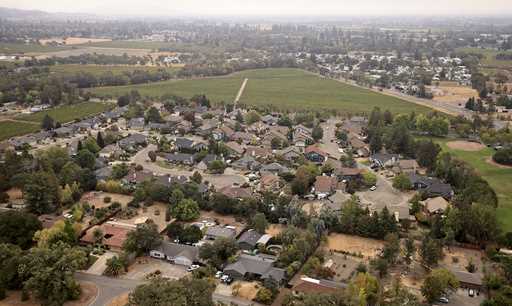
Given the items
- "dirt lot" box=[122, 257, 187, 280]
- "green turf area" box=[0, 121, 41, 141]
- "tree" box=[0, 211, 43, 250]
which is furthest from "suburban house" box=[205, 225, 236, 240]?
"green turf area" box=[0, 121, 41, 141]

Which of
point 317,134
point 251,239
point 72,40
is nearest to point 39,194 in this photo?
point 251,239

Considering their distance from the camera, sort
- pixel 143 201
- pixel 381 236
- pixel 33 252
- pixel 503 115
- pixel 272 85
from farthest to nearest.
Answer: pixel 272 85 → pixel 503 115 → pixel 143 201 → pixel 381 236 → pixel 33 252

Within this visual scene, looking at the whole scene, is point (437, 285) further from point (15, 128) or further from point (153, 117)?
point (15, 128)

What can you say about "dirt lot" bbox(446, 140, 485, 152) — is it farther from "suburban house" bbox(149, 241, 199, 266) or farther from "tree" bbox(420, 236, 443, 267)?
"suburban house" bbox(149, 241, 199, 266)

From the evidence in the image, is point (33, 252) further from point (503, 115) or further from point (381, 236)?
point (503, 115)

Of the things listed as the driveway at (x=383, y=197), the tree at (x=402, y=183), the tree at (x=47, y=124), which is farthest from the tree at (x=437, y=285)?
the tree at (x=47, y=124)

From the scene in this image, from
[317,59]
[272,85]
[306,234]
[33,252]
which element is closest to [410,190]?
[306,234]
